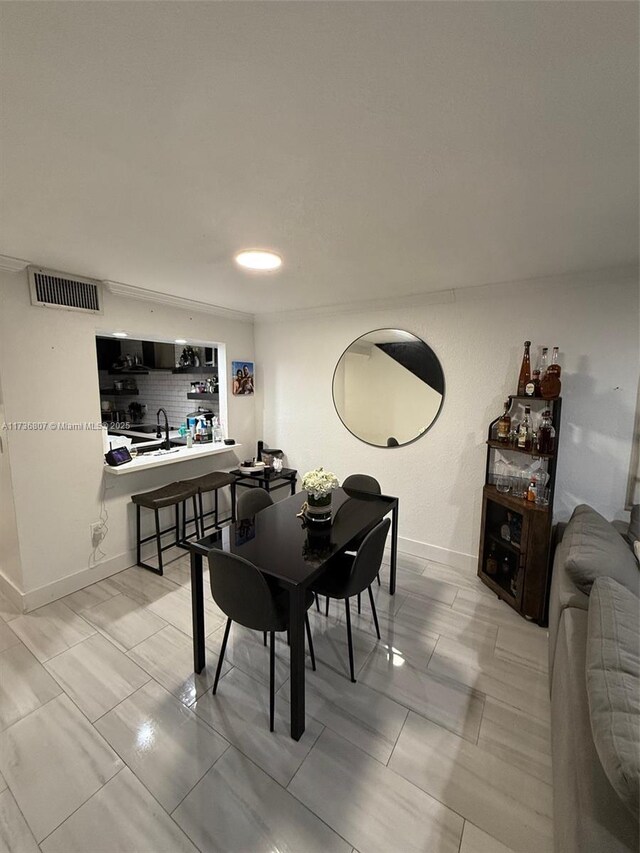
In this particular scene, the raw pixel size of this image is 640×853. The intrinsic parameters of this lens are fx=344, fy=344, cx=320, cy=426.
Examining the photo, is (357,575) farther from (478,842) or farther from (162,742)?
(162,742)

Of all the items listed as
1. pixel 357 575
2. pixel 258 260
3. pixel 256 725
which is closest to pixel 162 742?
pixel 256 725

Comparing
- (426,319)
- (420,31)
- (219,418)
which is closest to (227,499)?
(219,418)

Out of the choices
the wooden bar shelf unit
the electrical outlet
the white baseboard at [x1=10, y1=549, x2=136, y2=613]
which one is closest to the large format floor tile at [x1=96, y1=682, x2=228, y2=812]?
the white baseboard at [x1=10, y1=549, x2=136, y2=613]

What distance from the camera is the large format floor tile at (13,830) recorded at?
1188 mm

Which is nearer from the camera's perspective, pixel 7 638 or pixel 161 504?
pixel 7 638

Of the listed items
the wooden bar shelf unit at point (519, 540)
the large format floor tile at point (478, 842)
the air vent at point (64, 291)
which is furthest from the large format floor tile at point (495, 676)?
the air vent at point (64, 291)

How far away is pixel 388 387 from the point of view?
10.5 ft

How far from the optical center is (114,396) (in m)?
5.01

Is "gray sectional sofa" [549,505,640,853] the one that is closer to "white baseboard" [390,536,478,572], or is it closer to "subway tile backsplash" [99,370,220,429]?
"white baseboard" [390,536,478,572]

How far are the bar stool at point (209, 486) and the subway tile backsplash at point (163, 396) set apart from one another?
1037 mm

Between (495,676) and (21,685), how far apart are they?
254cm

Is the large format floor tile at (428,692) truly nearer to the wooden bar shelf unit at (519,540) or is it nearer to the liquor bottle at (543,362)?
the wooden bar shelf unit at (519,540)

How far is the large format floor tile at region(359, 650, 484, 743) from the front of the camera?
164cm

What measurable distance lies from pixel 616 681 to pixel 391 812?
3.21 feet
